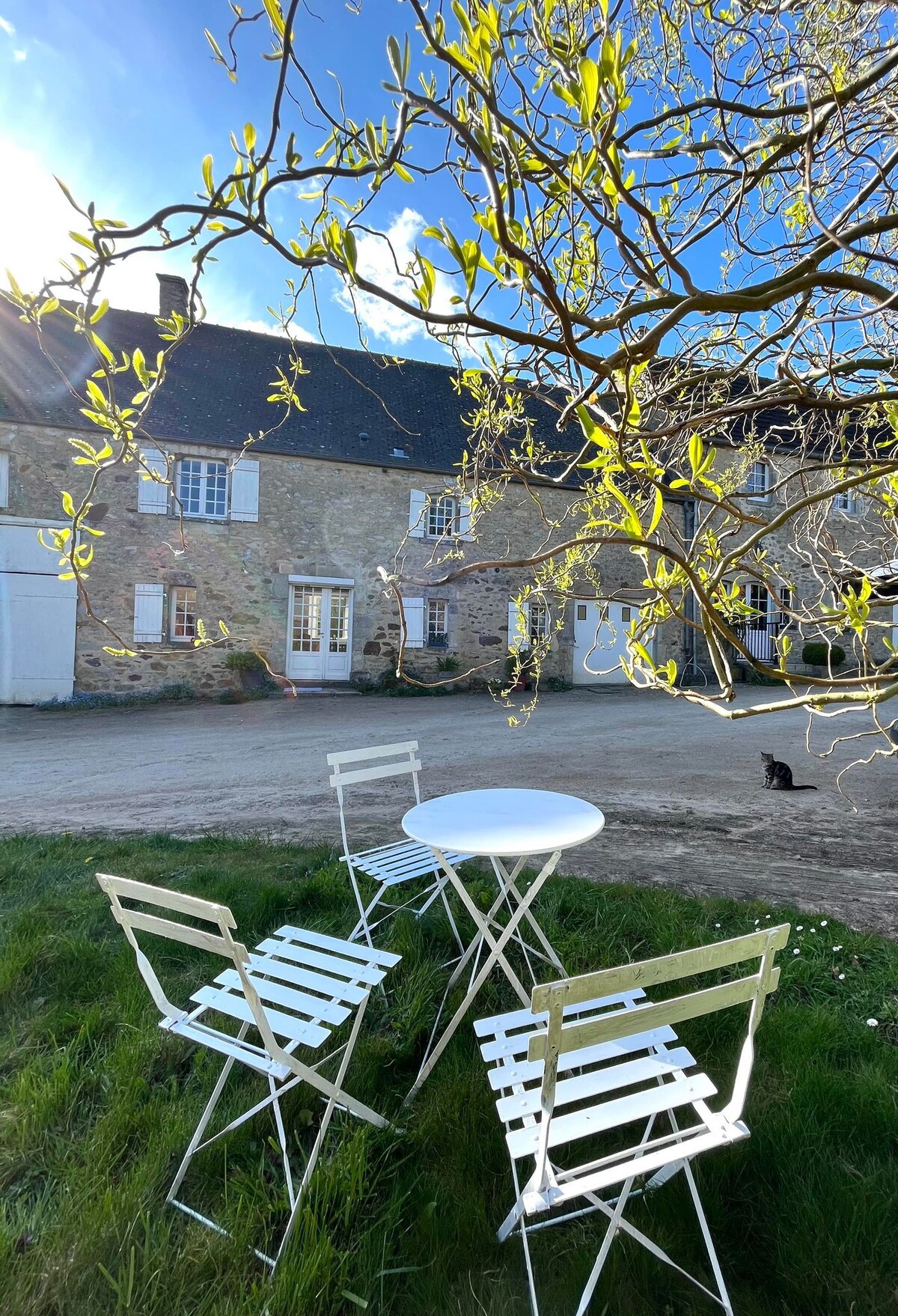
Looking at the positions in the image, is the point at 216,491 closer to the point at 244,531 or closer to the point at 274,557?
the point at 244,531

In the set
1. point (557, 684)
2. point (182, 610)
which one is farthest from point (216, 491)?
point (557, 684)

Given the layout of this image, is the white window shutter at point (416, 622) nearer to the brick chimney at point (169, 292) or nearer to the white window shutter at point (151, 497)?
the white window shutter at point (151, 497)

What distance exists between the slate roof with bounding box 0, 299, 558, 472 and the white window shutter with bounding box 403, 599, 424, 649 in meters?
2.91

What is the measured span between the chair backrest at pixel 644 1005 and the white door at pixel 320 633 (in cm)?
1267

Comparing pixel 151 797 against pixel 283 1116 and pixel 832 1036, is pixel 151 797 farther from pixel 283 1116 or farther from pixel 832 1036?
pixel 832 1036

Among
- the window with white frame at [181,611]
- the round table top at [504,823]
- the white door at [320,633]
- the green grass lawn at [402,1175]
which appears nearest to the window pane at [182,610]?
the window with white frame at [181,611]

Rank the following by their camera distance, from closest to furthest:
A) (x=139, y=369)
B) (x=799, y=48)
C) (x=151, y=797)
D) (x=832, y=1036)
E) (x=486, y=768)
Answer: (x=139, y=369) → (x=832, y=1036) → (x=799, y=48) → (x=151, y=797) → (x=486, y=768)

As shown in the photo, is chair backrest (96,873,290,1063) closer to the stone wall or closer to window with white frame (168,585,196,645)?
the stone wall

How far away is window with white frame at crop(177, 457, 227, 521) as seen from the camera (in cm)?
1284

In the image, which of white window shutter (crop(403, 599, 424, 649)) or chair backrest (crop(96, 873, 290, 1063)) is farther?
white window shutter (crop(403, 599, 424, 649))

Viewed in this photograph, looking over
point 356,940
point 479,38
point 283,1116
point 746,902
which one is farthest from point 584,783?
point 479,38

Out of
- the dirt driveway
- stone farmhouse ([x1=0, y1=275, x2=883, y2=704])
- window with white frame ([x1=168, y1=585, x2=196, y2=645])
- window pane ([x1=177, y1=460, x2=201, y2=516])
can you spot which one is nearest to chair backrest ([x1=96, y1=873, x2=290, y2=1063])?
the dirt driveway

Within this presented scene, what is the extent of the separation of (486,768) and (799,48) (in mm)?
5529

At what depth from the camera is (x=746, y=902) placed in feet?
11.0
